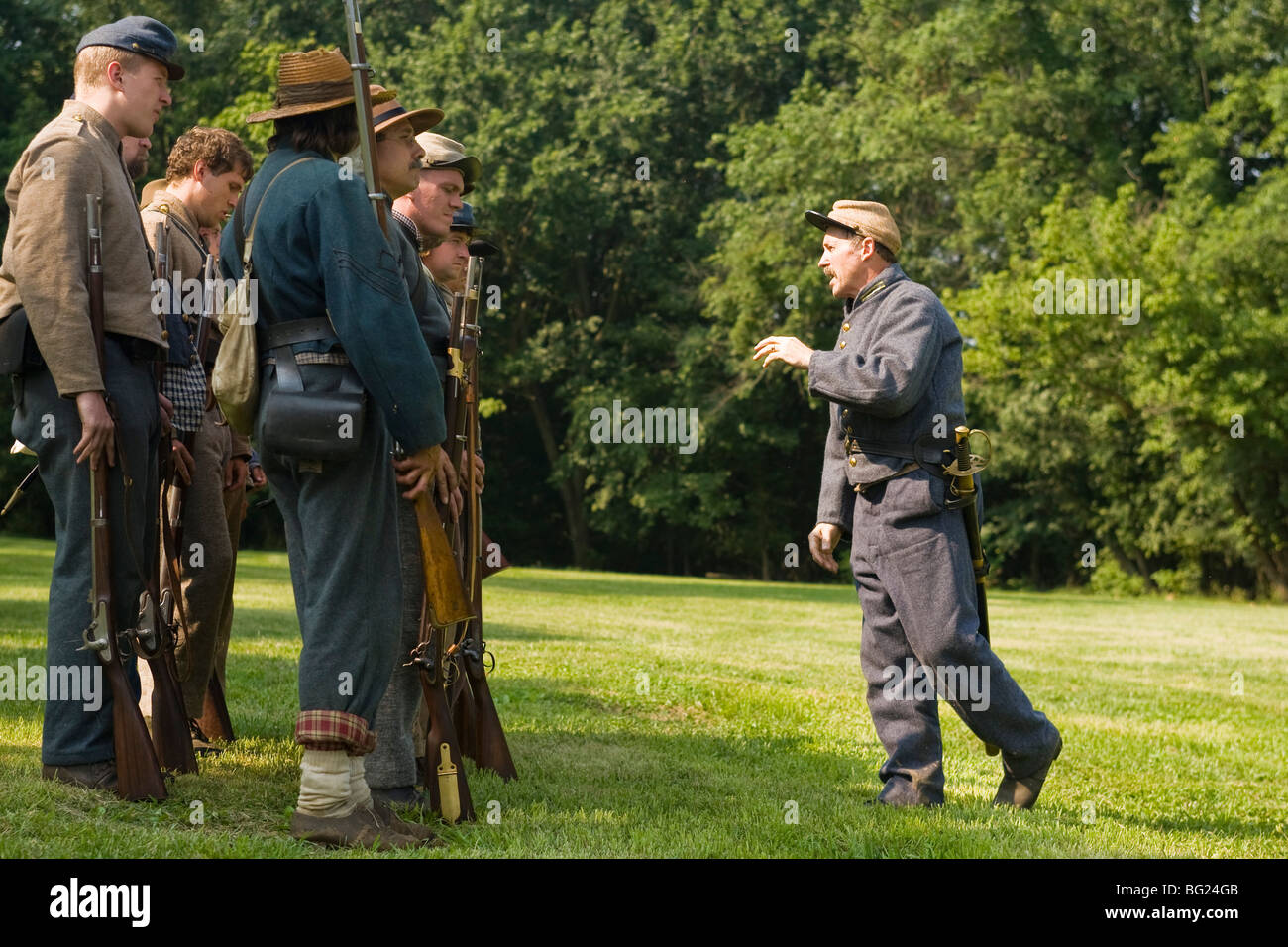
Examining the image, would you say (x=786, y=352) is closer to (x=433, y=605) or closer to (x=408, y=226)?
(x=408, y=226)

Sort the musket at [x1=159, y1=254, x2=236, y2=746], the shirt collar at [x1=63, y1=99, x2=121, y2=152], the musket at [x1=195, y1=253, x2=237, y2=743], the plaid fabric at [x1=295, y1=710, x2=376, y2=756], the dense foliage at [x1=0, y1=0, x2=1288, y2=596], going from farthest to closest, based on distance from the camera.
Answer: the dense foliage at [x1=0, y1=0, x2=1288, y2=596], the musket at [x1=195, y1=253, x2=237, y2=743], the musket at [x1=159, y1=254, x2=236, y2=746], the shirt collar at [x1=63, y1=99, x2=121, y2=152], the plaid fabric at [x1=295, y1=710, x2=376, y2=756]

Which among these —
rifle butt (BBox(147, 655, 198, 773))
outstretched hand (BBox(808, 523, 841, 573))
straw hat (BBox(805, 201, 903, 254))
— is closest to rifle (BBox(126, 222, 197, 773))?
rifle butt (BBox(147, 655, 198, 773))

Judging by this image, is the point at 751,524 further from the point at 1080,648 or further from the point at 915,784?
the point at 915,784

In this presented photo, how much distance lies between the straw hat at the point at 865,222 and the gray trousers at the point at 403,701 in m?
2.33

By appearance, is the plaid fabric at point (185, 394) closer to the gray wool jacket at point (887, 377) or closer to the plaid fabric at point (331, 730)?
the plaid fabric at point (331, 730)

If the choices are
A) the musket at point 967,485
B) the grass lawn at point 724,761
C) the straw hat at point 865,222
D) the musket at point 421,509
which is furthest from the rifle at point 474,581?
the musket at point 967,485

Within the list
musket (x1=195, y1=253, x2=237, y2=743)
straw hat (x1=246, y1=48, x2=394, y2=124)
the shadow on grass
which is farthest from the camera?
the shadow on grass

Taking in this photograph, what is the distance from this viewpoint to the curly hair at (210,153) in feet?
21.6

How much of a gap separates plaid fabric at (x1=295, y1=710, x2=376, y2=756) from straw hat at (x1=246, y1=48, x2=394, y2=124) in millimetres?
1969

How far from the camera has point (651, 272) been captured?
1702 inches

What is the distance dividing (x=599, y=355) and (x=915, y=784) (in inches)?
1449

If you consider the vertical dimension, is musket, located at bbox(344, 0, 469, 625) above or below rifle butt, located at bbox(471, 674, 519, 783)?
above

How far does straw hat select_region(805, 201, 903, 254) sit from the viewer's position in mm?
6391

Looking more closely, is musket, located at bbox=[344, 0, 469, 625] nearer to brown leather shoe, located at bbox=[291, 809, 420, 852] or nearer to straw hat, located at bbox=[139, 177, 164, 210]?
brown leather shoe, located at bbox=[291, 809, 420, 852]
